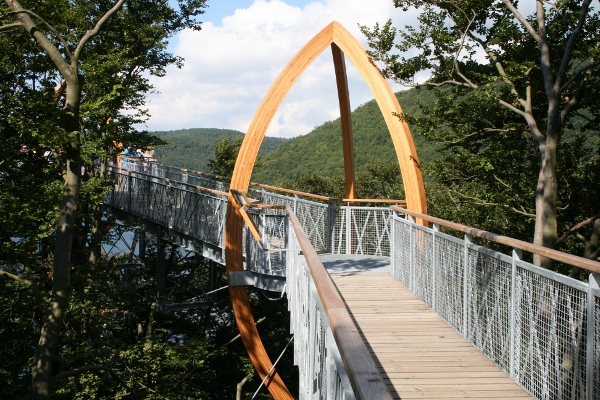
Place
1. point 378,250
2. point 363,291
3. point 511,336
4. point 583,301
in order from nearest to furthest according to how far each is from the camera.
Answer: point 583,301
point 511,336
point 363,291
point 378,250

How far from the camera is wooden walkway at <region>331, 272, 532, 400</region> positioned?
4.02 meters

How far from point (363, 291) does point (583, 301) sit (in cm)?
394

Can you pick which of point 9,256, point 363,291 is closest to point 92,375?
point 9,256

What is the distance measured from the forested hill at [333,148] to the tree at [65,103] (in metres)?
33.0

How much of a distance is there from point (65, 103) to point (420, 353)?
7.82 meters

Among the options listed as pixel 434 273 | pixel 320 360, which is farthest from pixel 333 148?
pixel 320 360

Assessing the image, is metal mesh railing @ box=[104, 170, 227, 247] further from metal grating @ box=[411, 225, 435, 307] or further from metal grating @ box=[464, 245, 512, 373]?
metal grating @ box=[464, 245, 512, 373]

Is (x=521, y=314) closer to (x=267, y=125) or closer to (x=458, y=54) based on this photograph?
(x=267, y=125)

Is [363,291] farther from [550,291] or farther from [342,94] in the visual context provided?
[342,94]

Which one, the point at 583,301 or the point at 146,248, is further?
the point at 146,248

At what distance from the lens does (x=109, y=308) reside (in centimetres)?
1353

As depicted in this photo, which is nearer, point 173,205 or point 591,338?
point 591,338

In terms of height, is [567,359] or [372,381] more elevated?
[372,381]

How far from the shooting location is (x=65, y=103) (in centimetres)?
→ 987
